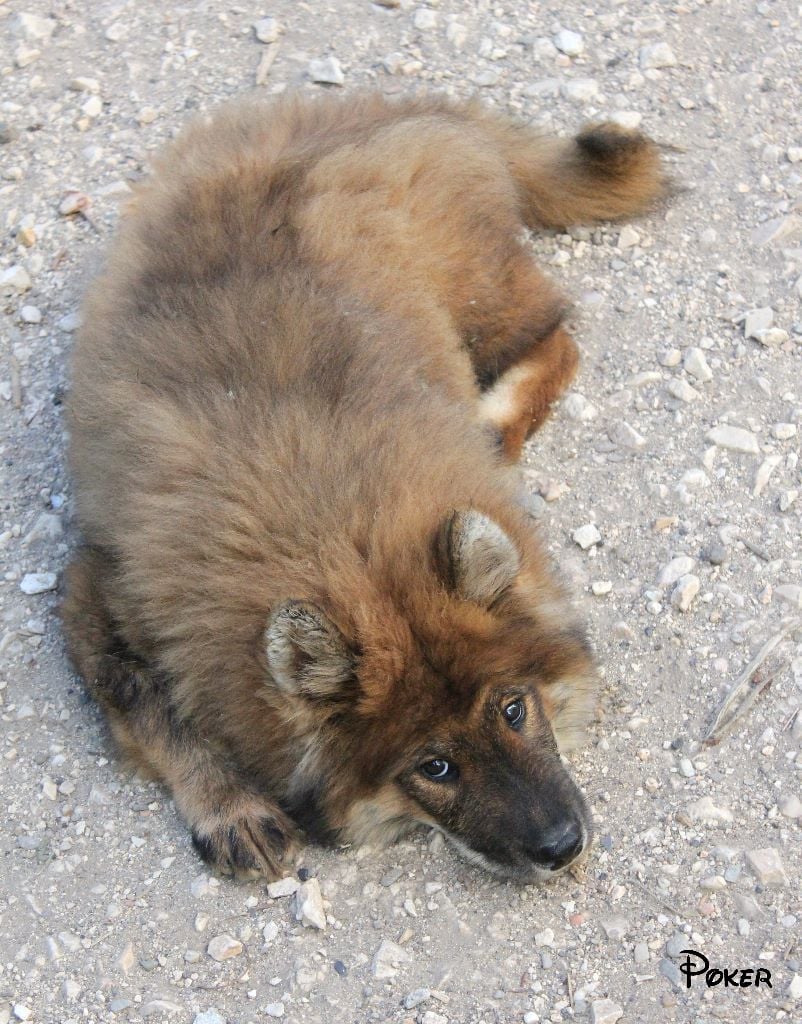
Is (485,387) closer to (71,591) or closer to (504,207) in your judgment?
(504,207)

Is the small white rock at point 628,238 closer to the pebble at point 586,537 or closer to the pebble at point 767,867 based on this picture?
the pebble at point 586,537

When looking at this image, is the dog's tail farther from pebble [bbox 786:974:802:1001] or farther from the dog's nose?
pebble [bbox 786:974:802:1001]

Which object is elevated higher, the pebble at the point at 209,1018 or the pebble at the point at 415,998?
the pebble at the point at 415,998

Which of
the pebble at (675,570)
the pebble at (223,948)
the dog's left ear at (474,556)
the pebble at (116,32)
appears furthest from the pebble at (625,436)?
the pebble at (116,32)

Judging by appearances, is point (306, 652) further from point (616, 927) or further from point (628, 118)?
point (628, 118)

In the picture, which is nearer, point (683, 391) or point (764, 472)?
point (764, 472)

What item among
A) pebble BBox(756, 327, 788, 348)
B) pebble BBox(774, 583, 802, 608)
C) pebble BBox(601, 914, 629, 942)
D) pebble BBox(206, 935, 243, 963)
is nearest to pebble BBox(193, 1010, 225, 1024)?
pebble BBox(206, 935, 243, 963)

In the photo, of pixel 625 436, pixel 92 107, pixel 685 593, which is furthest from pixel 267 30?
pixel 685 593
